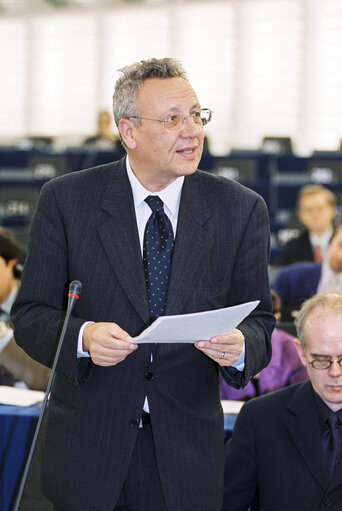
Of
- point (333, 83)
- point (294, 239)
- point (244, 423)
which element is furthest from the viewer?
point (333, 83)

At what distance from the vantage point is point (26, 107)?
48.2 feet

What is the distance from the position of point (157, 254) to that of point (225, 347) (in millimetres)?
279

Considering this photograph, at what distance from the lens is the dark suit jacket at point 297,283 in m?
5.15

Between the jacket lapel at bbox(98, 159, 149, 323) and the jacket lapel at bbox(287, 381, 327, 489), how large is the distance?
2.12 feet

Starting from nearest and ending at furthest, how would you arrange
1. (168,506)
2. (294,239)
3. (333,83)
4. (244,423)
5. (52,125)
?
(168,506), (244,423), (294,239), (333,83), (52,125)

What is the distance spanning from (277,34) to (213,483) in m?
12.1

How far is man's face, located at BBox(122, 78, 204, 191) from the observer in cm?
164

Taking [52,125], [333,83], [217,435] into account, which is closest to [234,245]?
[217,435]

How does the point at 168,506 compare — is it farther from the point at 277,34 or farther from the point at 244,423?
the point at 277,34

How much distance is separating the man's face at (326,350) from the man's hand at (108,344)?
28.6 inches

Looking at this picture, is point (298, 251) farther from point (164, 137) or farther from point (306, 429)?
point (164, 137)

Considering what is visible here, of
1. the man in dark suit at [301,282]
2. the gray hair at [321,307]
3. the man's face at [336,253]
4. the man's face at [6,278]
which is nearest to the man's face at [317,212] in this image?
the man in dark suit at [301,282]

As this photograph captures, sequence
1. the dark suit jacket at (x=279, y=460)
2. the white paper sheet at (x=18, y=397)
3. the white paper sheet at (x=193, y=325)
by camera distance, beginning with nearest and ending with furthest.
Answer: the white paper sheet at (x=193, y=325) → the dark suit jacket at (x=279, y=460) → the white paper sheet at (x=18, y=397)

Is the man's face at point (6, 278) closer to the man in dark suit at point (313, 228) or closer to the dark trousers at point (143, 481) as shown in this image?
the dark trousers at point (143, 481)
